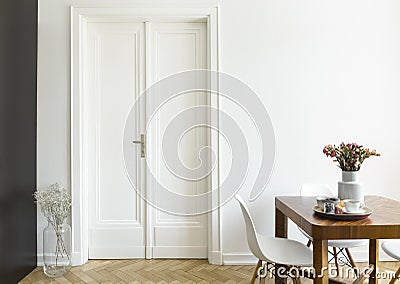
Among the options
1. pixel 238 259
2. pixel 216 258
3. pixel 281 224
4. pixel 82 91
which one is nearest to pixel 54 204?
pixel 82 91

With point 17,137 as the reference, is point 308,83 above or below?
above

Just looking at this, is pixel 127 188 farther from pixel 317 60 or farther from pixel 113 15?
pixel 317 60

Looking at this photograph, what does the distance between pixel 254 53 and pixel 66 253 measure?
249 centimetres

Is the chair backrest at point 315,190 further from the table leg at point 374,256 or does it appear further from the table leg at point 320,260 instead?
the table leg at point 320,260

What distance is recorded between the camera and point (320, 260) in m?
2.41

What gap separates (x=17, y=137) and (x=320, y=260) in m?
2.54

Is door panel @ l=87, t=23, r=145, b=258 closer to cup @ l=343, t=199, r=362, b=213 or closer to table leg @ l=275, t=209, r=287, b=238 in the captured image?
table leg @ l=275, t=209, r=287, b=238

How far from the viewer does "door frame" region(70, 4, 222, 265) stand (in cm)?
397

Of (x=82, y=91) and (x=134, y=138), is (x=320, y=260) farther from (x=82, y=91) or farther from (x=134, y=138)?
(x=82, y=91)

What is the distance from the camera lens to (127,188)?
4.17m

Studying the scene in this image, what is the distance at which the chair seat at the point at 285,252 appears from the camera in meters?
2.72

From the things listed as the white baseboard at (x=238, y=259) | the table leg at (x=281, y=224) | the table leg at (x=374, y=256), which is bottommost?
the white baseboard at (x=238, y=259)

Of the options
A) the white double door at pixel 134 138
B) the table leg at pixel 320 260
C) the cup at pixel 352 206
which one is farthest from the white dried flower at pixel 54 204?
the cup at pixel 352 206

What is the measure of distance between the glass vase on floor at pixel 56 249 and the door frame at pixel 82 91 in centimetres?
14
